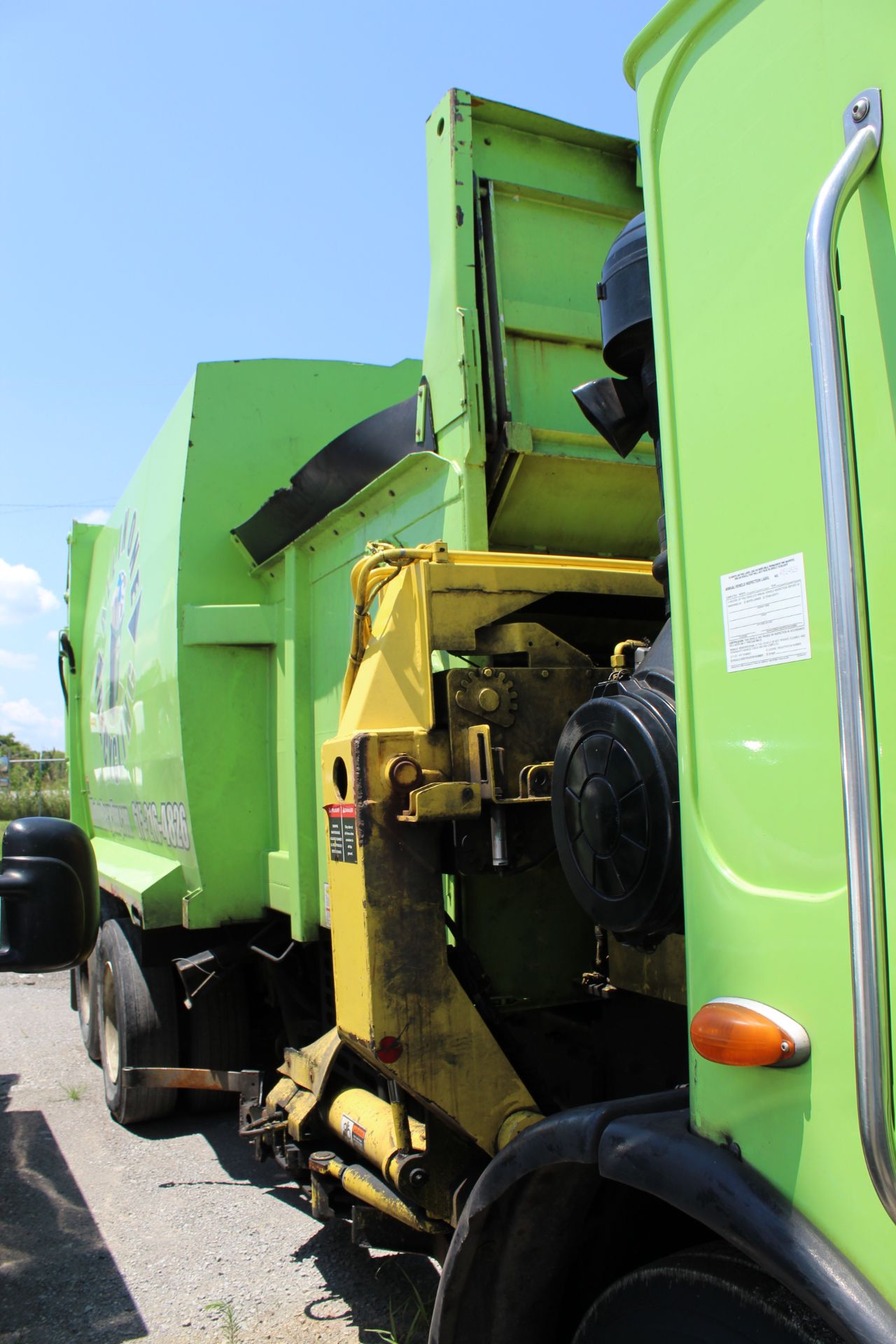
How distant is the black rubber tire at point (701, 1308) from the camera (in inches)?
46.6

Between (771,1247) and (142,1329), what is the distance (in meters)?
2.60

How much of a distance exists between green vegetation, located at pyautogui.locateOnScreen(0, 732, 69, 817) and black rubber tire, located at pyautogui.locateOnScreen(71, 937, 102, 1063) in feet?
36.3

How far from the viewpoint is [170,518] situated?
14.8ft

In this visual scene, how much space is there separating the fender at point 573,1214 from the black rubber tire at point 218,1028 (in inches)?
118

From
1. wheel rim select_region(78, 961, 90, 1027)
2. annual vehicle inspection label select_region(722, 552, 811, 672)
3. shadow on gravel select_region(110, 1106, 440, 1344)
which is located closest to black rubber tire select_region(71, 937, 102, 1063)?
wheel rim select_region(78, 961, 90, 1027)

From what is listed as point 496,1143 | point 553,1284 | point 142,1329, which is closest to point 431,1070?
point 496,1143

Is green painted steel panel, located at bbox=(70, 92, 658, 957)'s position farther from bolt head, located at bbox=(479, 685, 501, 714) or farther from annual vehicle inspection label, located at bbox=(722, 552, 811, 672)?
annual vehicle inspection label, located at bbox=(722, 552, 811, 672)

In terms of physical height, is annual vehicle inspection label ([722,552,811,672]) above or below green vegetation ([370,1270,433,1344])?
above

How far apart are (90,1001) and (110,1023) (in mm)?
648

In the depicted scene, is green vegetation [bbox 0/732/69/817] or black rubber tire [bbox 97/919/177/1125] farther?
green vegetation [bbox 0/732/69/817]

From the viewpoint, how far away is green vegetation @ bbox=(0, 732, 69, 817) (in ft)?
60.9

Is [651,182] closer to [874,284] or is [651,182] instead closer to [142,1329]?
[874,284]

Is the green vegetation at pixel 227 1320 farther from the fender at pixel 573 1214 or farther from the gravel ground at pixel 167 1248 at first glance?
the fender at pixel 573 1214

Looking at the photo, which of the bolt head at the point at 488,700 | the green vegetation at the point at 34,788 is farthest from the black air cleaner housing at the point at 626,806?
the green vegetation at the point at 34,788
